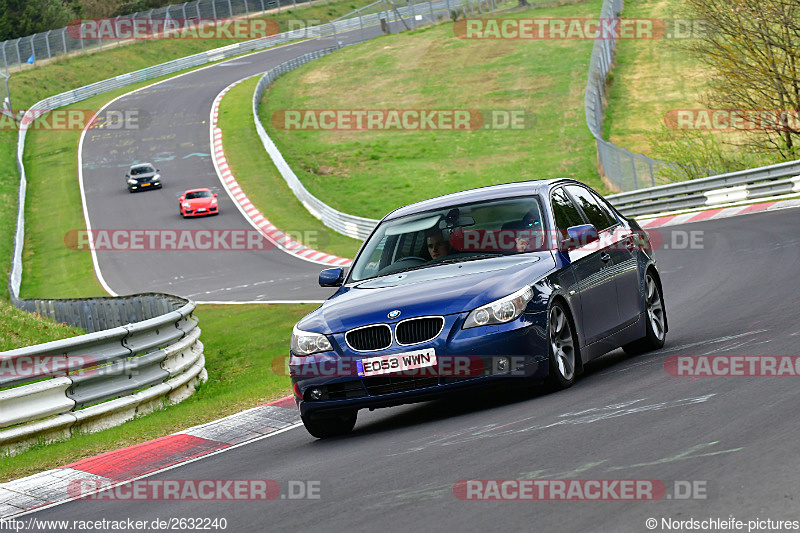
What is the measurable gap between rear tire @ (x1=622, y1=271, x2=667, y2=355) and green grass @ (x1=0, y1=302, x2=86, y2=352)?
907cm

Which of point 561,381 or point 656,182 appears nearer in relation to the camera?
point 561,381

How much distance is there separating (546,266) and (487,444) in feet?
7.26

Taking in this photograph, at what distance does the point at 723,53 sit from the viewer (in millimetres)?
32031

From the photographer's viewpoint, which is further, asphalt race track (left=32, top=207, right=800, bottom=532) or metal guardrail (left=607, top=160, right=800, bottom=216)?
metal guardrail (left=607, top=160, right=800, bottom=216)

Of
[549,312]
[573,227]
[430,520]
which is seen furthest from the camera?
[573,227]

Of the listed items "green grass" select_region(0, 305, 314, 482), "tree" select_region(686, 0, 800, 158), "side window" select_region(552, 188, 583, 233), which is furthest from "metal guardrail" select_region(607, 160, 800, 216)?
"side window" select_region(552, 188, 583, 233)

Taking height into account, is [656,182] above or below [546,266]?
below

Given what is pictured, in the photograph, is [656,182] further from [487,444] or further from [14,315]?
[487,444]

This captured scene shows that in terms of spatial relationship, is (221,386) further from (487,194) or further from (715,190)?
(715,190)

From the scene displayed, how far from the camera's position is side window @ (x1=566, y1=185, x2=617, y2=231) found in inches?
396

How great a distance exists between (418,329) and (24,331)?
11714 mm

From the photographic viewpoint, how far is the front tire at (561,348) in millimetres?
8305

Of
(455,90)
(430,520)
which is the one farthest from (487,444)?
(455,90)

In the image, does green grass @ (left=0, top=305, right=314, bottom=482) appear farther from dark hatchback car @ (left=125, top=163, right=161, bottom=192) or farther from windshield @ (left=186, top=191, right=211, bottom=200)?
dark hatchback car @ (left=125, top=163, right=161, bottom=192)
